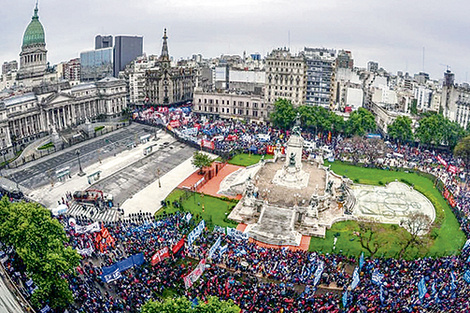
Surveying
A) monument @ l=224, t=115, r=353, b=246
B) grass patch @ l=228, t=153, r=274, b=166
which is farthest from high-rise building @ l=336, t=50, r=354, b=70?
monument @ l=224, t=115, r=353, b=246

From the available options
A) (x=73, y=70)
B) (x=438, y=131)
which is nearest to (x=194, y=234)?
(x=438, y=131)

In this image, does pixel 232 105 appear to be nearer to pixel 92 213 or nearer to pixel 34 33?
pixel 34 33

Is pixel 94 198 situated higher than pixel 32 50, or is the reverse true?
pixel 32 50

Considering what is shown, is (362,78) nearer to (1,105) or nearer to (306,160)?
(306,160)

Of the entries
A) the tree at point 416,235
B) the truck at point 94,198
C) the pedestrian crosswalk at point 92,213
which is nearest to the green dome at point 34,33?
the truck at point 94,198

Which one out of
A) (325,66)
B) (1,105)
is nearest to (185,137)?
(1,105)

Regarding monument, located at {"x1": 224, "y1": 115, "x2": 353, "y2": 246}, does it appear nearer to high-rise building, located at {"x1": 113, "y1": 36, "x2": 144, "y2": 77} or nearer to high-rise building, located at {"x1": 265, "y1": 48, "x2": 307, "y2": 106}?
high-rise building, located at {"x1": 265, "y1": 48, "x2": 307, "y2": 106}
